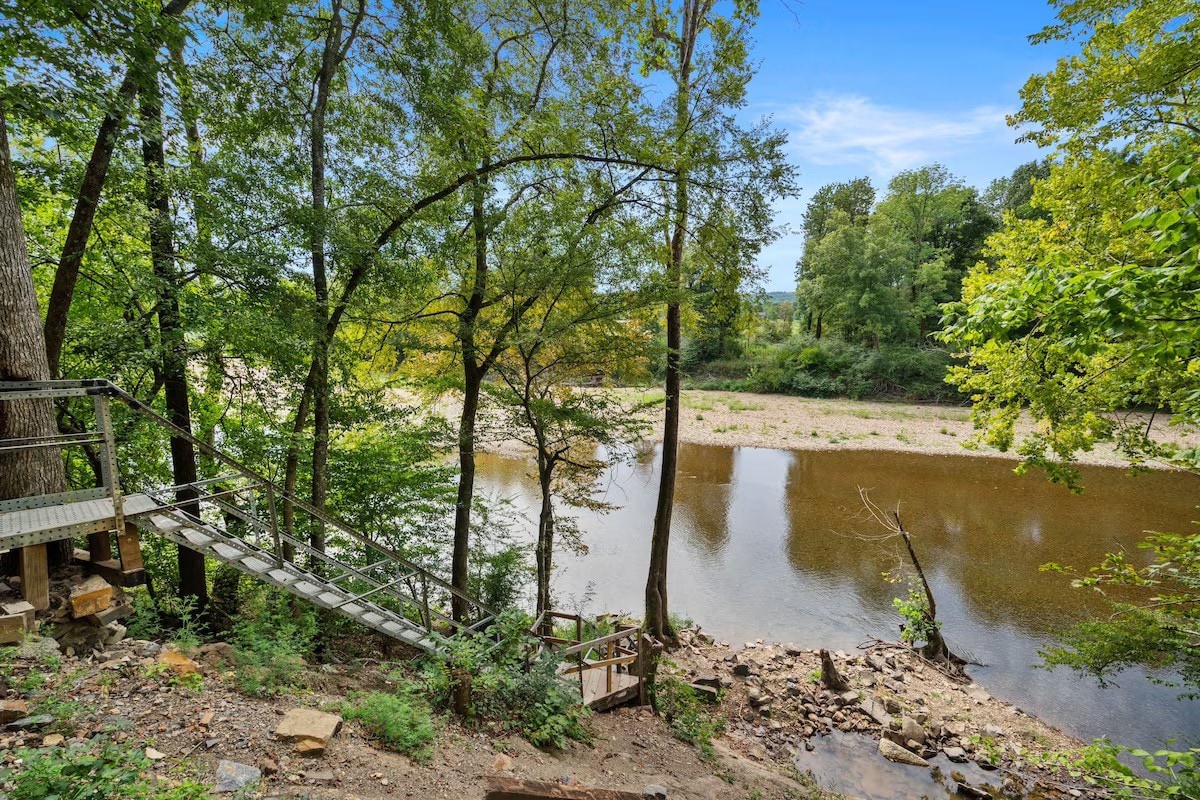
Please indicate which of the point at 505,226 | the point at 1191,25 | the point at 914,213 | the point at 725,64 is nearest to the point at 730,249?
the point at 725,64

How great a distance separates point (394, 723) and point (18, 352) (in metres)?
4.43

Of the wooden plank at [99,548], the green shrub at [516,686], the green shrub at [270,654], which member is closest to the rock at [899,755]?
the green shrub at [516,686]

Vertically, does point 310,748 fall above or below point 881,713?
above

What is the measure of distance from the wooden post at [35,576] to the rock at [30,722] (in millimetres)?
1251

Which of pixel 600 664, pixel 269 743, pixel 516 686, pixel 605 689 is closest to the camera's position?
pixel 269 743

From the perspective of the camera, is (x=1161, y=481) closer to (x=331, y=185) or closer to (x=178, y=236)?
(x=331, y=185)

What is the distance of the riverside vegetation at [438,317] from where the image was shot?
365 centimetres

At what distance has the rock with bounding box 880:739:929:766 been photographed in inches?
279

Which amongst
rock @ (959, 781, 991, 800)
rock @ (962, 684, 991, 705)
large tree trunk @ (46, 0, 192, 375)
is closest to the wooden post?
large tree trunk @ (46, 0, 192, 375)

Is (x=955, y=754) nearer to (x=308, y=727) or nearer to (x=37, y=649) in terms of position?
(x=308, y=727)

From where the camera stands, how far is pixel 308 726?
363 cm

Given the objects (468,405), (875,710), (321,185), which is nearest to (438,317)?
(468,405)

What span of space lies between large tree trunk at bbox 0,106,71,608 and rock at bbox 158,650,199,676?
1.82m

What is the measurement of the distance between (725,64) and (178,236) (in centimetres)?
782
